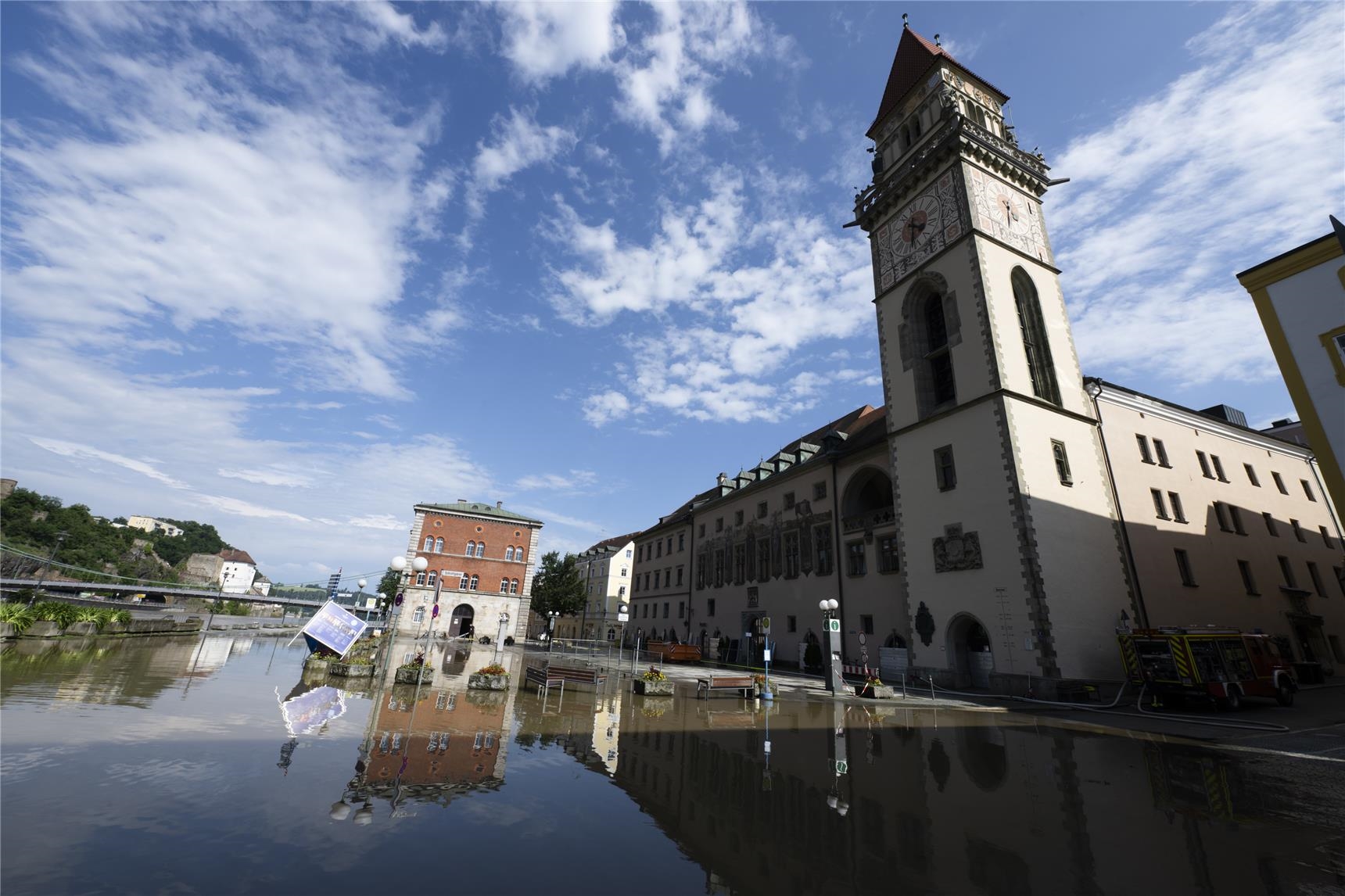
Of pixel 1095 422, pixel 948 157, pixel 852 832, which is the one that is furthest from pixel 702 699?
pixel 948 157

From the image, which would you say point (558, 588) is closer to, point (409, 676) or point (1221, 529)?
point (409, 676)

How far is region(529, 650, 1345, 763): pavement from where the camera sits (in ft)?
38.8

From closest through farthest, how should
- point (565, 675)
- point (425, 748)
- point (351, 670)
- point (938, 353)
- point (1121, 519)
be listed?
point (425, 748), point (565, 675), point (351, 670), point (1121, 519), point (938, 353)

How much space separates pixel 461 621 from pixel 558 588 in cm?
933

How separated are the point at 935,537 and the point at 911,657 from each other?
17.5 ft

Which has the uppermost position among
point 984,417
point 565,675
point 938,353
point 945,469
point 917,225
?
point 917,225

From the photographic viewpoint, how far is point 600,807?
657 cm

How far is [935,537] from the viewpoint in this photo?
2350cm

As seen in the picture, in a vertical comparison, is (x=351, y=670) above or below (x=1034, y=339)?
below

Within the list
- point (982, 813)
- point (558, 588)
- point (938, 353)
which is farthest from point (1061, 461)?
point (558, 588)

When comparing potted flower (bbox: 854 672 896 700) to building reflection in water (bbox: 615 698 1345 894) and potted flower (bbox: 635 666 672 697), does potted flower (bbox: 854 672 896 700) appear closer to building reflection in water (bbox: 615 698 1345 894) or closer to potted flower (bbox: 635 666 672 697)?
potted flower (bbox: 635 666 672 697)

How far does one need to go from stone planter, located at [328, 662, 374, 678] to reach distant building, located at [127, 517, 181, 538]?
8619 inches

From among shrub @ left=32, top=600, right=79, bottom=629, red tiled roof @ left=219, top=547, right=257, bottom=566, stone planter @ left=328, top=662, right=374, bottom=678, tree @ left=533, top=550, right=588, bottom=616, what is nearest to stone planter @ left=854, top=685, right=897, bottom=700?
stone planter @ left=328, top=662, right=374, bottom=678

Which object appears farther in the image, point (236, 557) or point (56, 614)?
point (236, 557)
